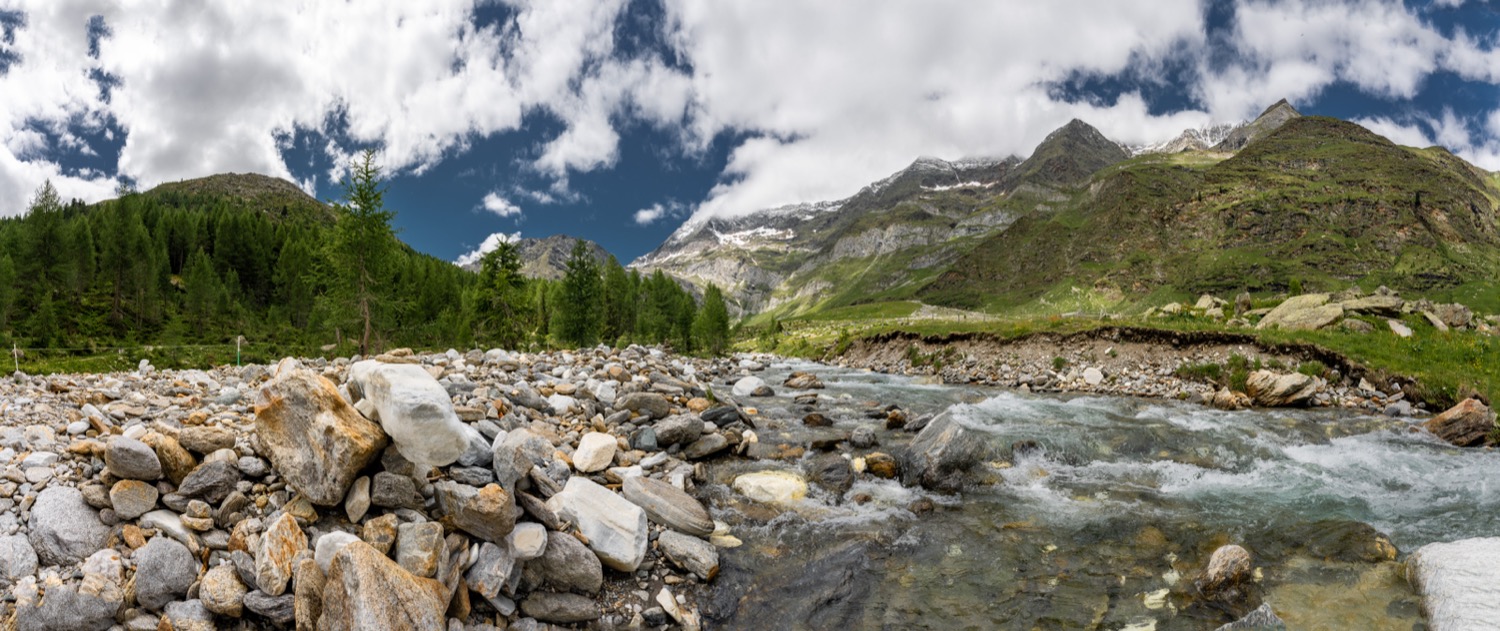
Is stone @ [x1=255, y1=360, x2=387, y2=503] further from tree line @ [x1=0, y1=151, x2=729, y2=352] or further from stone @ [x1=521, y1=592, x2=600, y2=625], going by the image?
tree line @ [x1=0, y1=151, x2=729, y2=352]

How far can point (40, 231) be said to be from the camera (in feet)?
234

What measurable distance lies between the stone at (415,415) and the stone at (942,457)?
28.7ft

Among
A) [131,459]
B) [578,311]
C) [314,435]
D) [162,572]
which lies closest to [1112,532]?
[314,435]

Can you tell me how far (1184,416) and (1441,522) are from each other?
971 centimetres

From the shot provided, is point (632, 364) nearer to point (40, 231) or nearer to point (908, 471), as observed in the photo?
point (908, 471)

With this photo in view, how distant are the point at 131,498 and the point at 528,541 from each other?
171 inches

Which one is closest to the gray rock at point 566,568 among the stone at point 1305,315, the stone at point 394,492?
the stone at point 394,492

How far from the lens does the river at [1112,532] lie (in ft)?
23.3

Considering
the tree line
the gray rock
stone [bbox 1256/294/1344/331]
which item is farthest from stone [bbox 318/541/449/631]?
stone [bbox 1256/294/1344/331]

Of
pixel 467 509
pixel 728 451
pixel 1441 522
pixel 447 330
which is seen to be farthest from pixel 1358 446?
pixel 447 330

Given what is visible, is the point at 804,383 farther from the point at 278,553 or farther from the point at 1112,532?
the point at 278,553

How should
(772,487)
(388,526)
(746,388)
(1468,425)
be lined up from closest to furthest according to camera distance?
(388,526) < (772,487) < (1468,425) < (746,388)

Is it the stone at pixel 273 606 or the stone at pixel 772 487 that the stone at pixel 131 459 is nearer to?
the stone at pixel 273 606

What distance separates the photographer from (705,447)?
42.9 feet
